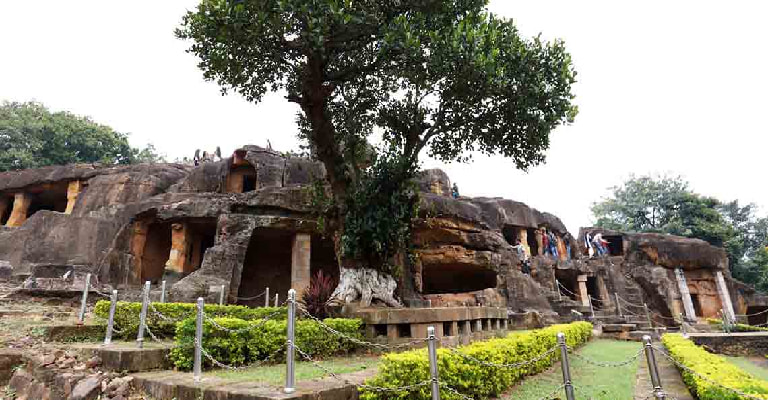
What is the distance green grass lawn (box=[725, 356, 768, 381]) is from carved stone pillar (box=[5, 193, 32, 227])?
31.8 m

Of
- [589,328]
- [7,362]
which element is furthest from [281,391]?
[589,328]

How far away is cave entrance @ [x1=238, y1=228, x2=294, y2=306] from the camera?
18.7 meters

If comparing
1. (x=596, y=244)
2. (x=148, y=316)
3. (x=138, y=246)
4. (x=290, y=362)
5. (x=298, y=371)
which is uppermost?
(x=596, y=244)

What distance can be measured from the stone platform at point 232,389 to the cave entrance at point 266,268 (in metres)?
12.8

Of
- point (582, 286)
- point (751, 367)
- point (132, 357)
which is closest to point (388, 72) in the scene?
point (132, 357)

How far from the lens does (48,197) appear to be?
992 inches

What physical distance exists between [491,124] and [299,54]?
6.25 metres

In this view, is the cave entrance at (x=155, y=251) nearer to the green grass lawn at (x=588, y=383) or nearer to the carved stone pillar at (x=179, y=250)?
the carved stone pillar at (x=179, y=250)

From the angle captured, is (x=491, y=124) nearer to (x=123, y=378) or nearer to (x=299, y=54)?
(x=299, y=54)

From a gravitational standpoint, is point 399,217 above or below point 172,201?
below

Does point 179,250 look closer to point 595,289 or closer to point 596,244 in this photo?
point 595,289

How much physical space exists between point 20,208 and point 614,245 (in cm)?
3807

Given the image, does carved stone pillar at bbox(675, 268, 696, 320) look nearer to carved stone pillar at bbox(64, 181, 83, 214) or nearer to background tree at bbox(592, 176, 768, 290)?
background tree at bbox(592, 176, 768, 290)

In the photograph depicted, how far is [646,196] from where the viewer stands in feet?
128
